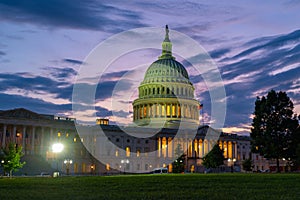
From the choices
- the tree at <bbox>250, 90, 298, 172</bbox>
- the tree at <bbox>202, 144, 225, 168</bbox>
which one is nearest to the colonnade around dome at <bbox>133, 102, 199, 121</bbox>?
the tree at <bbox>202, 144, 225, 168</bbox>

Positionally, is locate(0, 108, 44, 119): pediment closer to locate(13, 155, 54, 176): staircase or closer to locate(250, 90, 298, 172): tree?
locate(13, 155, 54, 176): staircase

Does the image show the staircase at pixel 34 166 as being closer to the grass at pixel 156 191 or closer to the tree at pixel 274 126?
the tree at pixel 274 126

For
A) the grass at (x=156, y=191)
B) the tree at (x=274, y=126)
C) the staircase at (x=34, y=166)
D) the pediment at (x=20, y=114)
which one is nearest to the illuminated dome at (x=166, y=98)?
the pediment at (x=20, y=114)

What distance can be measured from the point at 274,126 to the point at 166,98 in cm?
8378

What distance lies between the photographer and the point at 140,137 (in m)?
127

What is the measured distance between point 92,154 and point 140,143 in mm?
15866

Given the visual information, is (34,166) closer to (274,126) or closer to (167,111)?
(274,126)

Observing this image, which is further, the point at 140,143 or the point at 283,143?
the point at 140,143

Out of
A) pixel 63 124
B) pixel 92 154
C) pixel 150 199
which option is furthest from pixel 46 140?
pixel 150 199

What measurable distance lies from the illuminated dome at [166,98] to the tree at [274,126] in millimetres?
72631

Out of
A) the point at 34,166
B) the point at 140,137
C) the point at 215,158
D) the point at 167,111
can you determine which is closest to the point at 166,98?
the point at 167,111

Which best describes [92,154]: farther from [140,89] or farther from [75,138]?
[140,89]

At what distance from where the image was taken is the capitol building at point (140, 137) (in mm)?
101875

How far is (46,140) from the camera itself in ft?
351
